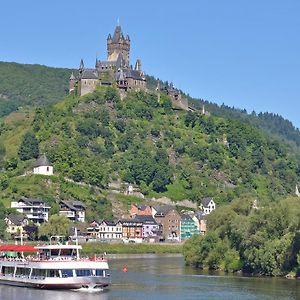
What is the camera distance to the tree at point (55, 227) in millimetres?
167812

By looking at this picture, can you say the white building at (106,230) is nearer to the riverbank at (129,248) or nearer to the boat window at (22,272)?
the riverbank at (129,248)

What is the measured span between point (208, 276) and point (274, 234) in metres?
8.38

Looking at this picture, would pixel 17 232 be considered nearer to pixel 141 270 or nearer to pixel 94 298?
pixel 141 270

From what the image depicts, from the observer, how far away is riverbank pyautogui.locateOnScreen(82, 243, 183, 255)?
16412 cm

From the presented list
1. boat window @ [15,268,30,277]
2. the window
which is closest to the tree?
boat window @ [15,268,30,277]

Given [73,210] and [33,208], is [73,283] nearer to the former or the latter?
[33,208]

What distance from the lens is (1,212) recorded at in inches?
6964

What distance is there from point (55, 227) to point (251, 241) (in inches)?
2708

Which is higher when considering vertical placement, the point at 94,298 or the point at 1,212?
the point at 1,212

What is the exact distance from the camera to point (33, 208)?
182625mm

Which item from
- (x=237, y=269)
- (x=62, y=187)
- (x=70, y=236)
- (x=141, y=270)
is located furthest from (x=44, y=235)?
(x=237, y=269)

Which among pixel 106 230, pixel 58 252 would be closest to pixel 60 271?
pixel 58 252

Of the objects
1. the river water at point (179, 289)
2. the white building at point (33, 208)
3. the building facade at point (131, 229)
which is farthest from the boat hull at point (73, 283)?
the building facade at point (131, 229)

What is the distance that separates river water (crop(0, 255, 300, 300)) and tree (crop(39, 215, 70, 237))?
58087 mm
